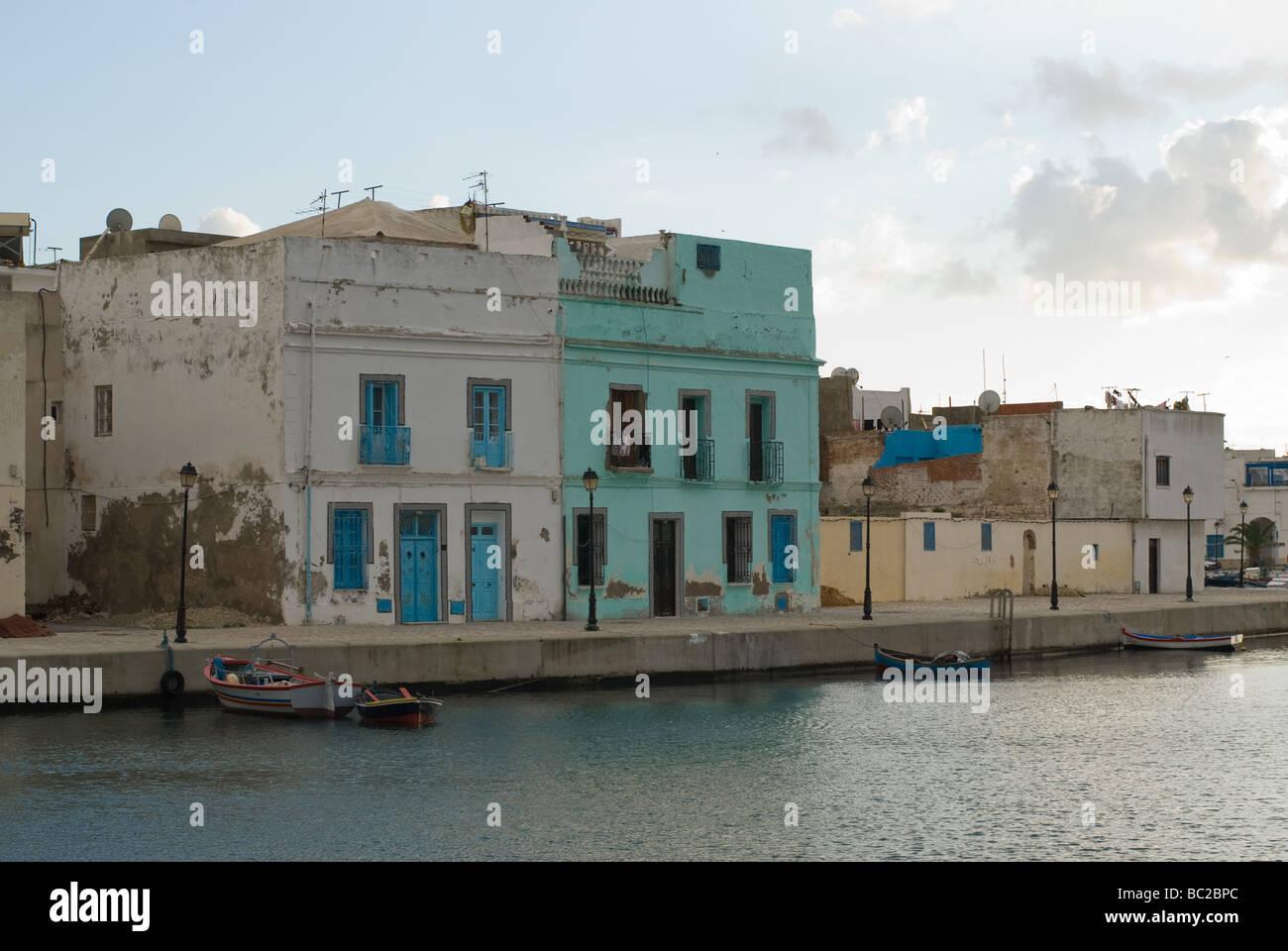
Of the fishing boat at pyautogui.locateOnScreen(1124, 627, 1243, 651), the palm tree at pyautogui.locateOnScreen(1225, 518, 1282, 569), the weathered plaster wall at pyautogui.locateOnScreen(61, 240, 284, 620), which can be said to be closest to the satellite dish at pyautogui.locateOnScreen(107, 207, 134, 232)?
the weathered plaster wall at pyautogui.locateOnScreen(61, 240, 284, 620)

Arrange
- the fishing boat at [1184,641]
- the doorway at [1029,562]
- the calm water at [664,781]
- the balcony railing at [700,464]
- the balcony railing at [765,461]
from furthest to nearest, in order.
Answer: the doorway at [1029,562]
the fishing boat at [1184,641]
the balcony railing at [765,461]
the balcony railing at [700,464]
the calm water at [664,781]

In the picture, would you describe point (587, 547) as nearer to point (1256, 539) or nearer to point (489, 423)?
point (489, 423)

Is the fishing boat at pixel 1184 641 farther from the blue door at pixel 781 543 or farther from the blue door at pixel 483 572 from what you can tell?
the blue door at pixel 483 572

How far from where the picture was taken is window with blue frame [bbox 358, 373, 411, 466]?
3412 centimetres

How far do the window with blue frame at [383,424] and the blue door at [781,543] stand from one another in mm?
9541

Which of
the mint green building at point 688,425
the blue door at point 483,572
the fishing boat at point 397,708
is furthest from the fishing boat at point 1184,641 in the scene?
the fishing boat at point 397,708

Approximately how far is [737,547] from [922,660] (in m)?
5.89

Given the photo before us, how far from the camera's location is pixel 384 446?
34250 millimetres

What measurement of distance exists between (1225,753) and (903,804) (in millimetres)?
7088

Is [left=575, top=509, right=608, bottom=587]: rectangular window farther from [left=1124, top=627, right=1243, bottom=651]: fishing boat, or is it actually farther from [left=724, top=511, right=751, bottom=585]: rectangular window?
[left=1124, top=627, right=1243, bottom=651]: fishing boat

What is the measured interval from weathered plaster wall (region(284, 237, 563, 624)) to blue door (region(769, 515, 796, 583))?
19.0 feet

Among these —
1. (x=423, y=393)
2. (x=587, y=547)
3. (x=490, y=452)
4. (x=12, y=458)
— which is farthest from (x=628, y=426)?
(x=12, y=458)

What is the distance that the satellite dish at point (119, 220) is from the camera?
1583 inches
